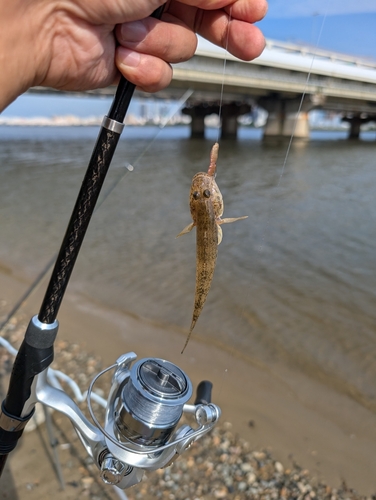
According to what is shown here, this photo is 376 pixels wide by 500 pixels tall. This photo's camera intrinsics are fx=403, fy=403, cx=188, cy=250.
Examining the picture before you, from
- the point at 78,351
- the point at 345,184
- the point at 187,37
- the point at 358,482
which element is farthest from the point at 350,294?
the point at 345,184

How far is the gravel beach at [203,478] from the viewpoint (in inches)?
97.5

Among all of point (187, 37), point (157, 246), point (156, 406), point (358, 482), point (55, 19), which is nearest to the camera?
point (156, 406)

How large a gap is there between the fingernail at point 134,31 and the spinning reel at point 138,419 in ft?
3.70

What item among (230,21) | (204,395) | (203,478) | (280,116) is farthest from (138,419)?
(280,116)

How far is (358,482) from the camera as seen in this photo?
281 cm

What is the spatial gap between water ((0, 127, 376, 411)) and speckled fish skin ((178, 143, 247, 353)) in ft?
0.68

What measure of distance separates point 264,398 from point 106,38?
10.2 feet

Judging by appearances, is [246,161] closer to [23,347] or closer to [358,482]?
[358,482]

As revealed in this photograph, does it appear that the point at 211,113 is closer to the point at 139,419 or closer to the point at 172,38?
the point at 172,38

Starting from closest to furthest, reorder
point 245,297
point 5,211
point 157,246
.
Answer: point 245,297
point 157,246
point 5,211

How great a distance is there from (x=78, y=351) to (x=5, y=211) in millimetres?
5836

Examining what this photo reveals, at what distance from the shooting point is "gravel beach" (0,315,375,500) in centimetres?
248

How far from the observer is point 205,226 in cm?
156

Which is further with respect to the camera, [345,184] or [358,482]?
[345,184]
